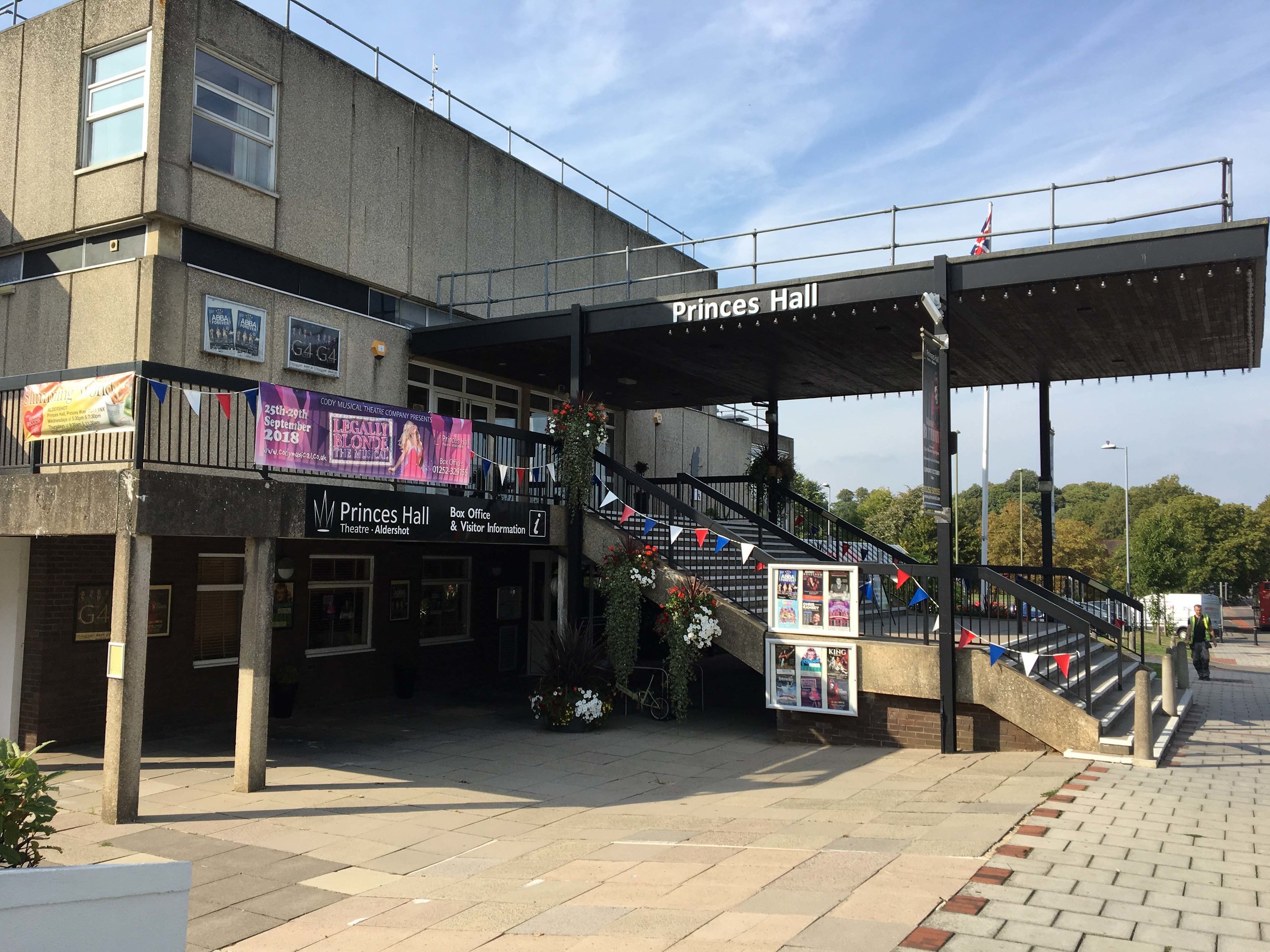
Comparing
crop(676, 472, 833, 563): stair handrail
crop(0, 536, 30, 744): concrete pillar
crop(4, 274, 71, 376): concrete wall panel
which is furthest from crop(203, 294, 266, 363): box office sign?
crop(676, 472, 833, 563): stair handrail

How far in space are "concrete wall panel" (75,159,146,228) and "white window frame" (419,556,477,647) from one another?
7.17m

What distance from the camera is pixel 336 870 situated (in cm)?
730

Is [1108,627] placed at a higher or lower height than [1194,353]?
lower

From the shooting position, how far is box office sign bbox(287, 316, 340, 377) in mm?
13828

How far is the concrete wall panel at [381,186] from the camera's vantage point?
15.3 m

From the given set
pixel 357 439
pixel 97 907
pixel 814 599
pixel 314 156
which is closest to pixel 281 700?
pixel 357 439

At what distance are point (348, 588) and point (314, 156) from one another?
273 inches

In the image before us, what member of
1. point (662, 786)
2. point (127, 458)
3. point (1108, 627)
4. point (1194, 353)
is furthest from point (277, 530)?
point (1194, 353)

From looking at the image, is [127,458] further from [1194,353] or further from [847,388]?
[1194,353]

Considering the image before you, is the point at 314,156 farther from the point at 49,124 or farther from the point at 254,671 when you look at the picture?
the point at 254,671

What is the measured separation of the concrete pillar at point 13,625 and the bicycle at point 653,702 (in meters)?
7.88

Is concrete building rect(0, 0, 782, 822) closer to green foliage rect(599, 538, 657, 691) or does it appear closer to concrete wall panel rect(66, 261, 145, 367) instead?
concrete wall panel rect(66, 261, 145, 367)

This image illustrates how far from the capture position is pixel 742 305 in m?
13.2

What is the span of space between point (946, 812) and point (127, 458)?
8615 mm
